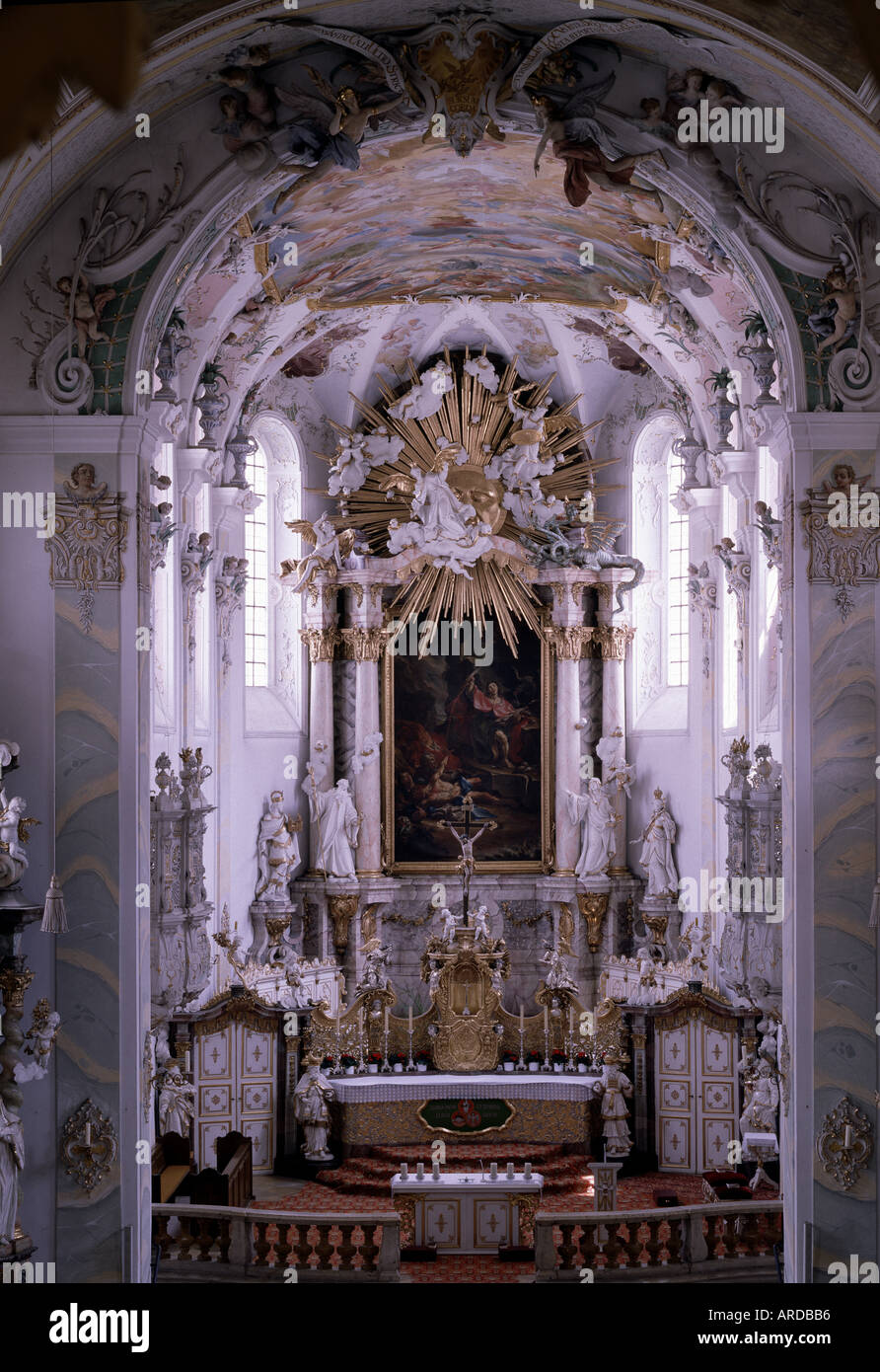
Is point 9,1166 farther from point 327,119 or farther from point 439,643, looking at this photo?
point 439,643

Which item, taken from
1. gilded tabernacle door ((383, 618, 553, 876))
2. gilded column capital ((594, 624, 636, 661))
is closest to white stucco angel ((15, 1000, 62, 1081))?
gilded tabernacle door ((383, 618, 553, 876))

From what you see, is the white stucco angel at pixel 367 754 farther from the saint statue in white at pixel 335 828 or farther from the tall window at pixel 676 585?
the tall window at pixel 676 585

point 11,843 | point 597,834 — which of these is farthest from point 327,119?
point 597,834

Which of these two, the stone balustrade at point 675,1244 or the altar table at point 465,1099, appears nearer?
the stone balustrade at point 675,1244

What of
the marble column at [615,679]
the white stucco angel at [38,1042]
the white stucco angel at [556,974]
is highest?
the marble column at [615,679]

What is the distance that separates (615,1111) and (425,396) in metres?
9.68

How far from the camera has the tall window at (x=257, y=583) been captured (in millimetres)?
21938

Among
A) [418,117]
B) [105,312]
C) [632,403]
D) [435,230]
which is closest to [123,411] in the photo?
[105,312]

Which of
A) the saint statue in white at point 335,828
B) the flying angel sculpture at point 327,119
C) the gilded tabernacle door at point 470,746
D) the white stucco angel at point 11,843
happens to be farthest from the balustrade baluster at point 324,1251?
the flying angel sculpture at point 327,119

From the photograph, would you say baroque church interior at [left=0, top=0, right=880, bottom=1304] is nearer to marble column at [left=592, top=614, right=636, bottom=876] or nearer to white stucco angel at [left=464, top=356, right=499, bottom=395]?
marble column at [left=592, top=614, right=636, bottom=876]

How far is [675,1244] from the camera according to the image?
14.8 meters

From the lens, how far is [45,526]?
12664mm

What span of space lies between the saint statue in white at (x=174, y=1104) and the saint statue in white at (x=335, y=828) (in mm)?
5190

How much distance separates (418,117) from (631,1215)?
9.54 metres
